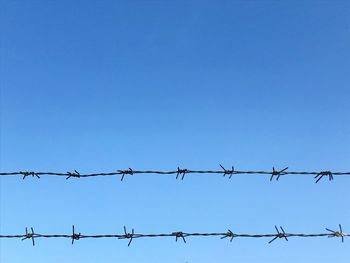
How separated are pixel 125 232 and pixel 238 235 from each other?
4.14 feet

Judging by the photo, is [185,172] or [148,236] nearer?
[148,236]

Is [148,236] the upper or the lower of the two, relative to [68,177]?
lower

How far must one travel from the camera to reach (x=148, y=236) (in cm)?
592

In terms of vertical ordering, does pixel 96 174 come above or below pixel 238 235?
above

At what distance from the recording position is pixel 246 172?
6176 millimetres

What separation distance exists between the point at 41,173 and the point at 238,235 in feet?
7.79

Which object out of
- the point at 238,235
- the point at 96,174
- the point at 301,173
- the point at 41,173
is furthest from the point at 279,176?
the point at 41,173

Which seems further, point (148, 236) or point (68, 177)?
point (68, 177)

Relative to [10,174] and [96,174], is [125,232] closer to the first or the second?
[96,174]

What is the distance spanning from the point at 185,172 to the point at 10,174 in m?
2.01

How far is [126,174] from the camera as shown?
21.0 ft

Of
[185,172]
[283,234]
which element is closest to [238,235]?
[283,234]

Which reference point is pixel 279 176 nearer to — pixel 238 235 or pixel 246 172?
pixel 246 172

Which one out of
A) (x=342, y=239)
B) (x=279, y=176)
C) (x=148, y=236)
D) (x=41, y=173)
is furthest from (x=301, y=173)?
(x=41, y=173)
